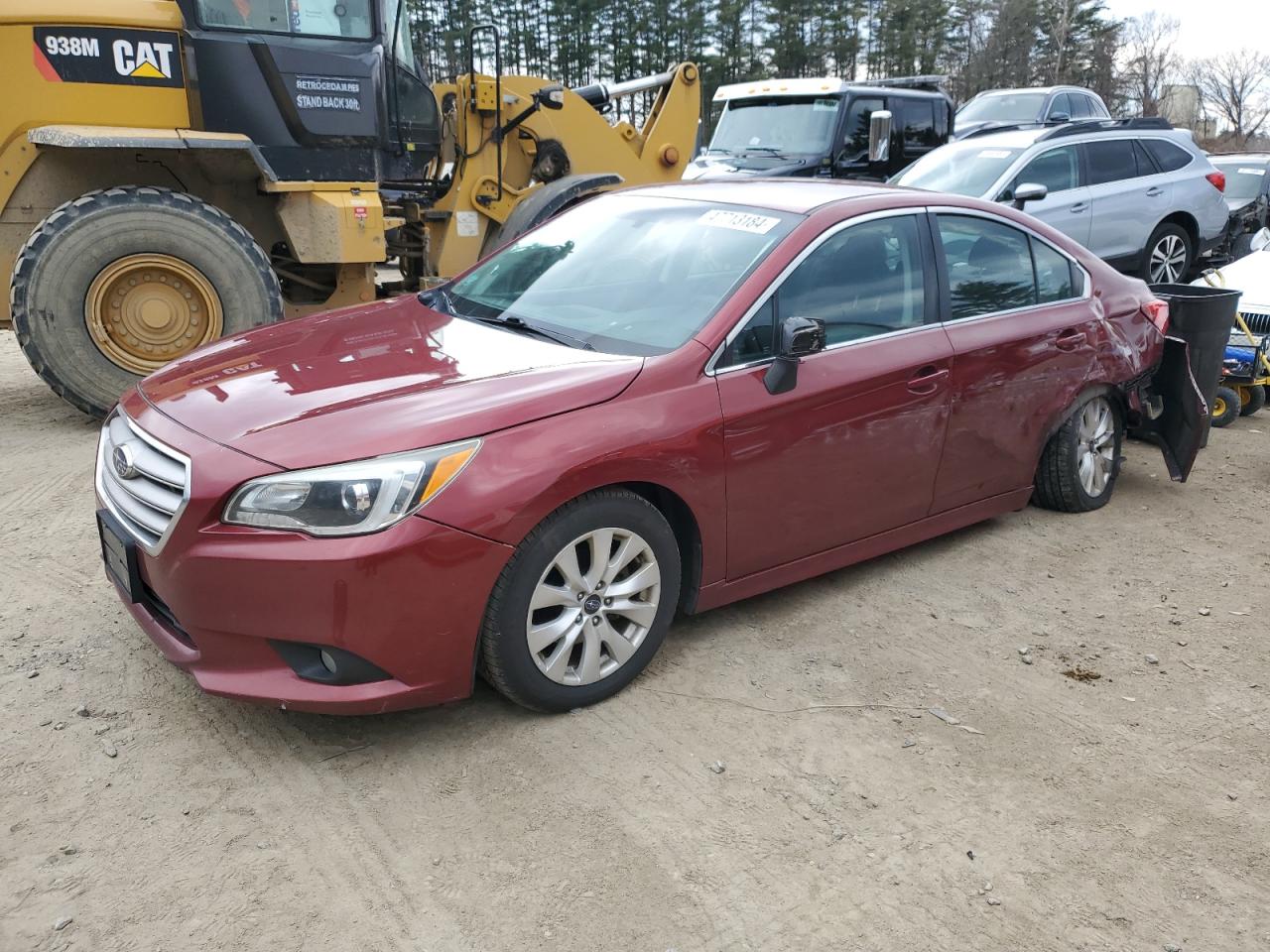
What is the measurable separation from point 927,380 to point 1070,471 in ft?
4.36

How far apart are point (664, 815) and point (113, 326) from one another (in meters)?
5.13

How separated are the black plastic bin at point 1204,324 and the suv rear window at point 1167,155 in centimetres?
544

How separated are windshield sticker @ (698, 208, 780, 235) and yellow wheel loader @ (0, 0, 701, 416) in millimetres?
3509

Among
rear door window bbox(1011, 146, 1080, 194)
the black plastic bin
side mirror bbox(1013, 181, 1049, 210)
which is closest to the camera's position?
the black plastic bin

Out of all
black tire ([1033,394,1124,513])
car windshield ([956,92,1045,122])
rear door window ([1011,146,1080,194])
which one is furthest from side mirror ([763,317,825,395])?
car windshield ([956,92,1045,122])

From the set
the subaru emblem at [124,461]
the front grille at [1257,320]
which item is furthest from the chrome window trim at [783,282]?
the front grille at [1257,320]

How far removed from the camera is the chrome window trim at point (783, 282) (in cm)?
363

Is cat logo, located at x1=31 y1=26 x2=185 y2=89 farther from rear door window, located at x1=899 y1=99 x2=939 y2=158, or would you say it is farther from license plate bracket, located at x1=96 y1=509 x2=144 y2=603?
rear door window, located at x1=899 y1=99 x2=939 y2=158

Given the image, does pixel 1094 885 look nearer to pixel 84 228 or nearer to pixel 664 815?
pixel 664 815

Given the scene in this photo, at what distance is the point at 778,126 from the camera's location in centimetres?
1288

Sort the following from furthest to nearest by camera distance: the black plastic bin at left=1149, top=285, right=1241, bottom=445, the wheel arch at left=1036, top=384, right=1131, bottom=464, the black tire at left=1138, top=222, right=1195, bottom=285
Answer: the black tire at left=1138, top=222, right=1195, bottom=285
the black plastic bin at left=1149, top=285, right=1241, bottom=445
the wheel arch at left=1036, top=384, right=1131, bottom=464

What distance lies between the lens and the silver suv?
9531mm

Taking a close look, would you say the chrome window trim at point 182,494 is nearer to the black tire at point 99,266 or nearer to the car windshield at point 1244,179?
the black tire at point 99,266

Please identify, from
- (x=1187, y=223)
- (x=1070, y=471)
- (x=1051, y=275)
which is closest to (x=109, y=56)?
(x=1051, y=275)
